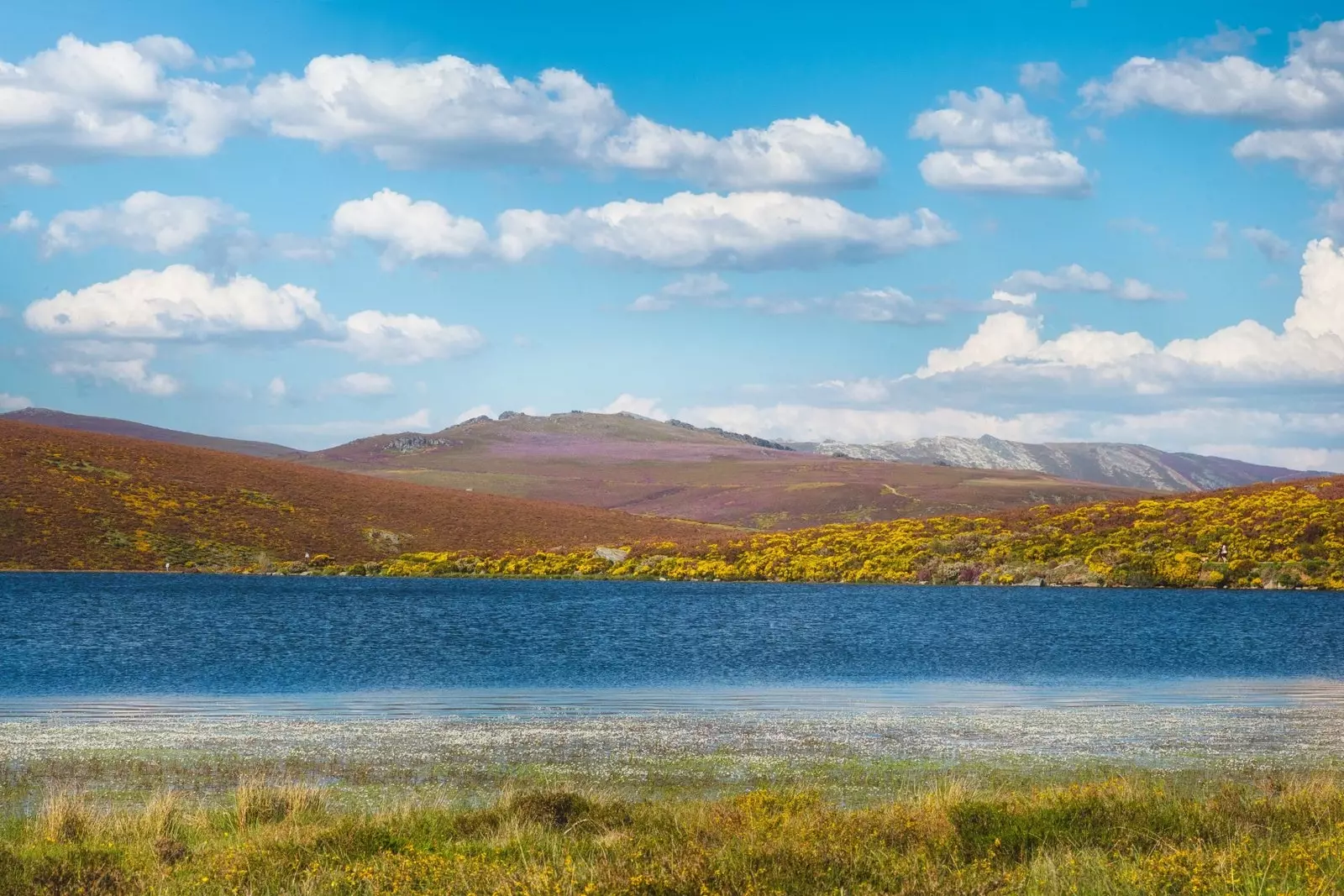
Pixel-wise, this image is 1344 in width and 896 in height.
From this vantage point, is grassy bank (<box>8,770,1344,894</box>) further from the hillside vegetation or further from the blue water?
the hillside vegetation

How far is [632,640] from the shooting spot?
170 feet

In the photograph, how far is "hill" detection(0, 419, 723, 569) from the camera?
102m

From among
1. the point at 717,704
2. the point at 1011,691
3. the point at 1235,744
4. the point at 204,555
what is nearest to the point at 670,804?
the point at 1235,744

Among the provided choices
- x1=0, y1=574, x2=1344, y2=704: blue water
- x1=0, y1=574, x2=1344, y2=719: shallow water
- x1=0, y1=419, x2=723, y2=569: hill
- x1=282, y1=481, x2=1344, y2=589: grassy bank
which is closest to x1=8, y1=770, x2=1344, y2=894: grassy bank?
x1=0, y1=574, x2=1344, y2=719: shallow water

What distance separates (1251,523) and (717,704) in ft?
253

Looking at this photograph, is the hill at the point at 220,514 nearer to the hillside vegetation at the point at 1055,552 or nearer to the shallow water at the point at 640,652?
the hillside vegetation at the point at 1055,552

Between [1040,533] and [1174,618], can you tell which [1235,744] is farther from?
[1040,533]

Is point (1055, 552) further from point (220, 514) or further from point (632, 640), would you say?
point (220, 514)

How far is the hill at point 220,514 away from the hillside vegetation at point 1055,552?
1004 centimetres

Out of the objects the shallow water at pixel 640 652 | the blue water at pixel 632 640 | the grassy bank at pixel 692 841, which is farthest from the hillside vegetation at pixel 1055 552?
the grassy bank at pixel 692 841

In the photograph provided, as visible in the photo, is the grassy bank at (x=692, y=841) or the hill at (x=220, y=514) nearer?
the grassy bank at (x=692, y=841)

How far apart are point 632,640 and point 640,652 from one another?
478 centimetres

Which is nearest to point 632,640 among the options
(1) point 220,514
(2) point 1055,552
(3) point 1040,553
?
(3) point 1040,553

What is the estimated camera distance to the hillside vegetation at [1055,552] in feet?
288
